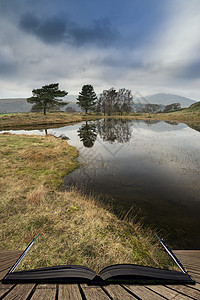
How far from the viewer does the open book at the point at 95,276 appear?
1.76 m

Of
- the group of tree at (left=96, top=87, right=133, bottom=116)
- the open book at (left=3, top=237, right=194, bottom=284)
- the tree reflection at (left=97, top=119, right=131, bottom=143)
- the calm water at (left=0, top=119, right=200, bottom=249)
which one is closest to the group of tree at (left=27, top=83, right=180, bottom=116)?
the group of tree at (left=96, top=87, right=133, bottom=116)

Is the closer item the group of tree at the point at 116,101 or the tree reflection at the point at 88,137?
the tree reflection at the point at 88,137

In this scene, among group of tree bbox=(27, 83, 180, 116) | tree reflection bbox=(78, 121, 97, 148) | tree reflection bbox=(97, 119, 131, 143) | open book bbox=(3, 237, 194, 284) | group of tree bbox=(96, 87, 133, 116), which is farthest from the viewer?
group of tree bbox=(96, 87, 133, 116)

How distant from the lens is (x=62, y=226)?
4.97 m

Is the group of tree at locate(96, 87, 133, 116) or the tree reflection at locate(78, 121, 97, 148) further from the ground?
the group of tree at locate(96, 87, 133, 116)

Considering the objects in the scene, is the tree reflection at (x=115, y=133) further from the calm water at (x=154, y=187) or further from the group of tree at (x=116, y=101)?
the group of tree at (x=116, y=101)

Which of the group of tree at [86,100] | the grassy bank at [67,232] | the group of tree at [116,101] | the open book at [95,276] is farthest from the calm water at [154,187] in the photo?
the group of tree at [116,101]

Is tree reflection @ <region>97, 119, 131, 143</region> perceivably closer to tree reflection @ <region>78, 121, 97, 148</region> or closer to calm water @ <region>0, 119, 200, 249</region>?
tree reflection @ <region>78, 121, 97, 148</region>

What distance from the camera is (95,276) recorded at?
1.91 metres

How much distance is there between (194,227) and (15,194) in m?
9.29

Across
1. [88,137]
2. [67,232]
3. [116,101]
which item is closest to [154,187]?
[67,232]

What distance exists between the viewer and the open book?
5.77ft

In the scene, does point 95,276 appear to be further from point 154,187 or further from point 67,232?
point 154,187

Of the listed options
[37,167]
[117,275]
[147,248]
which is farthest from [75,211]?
[37,167]
